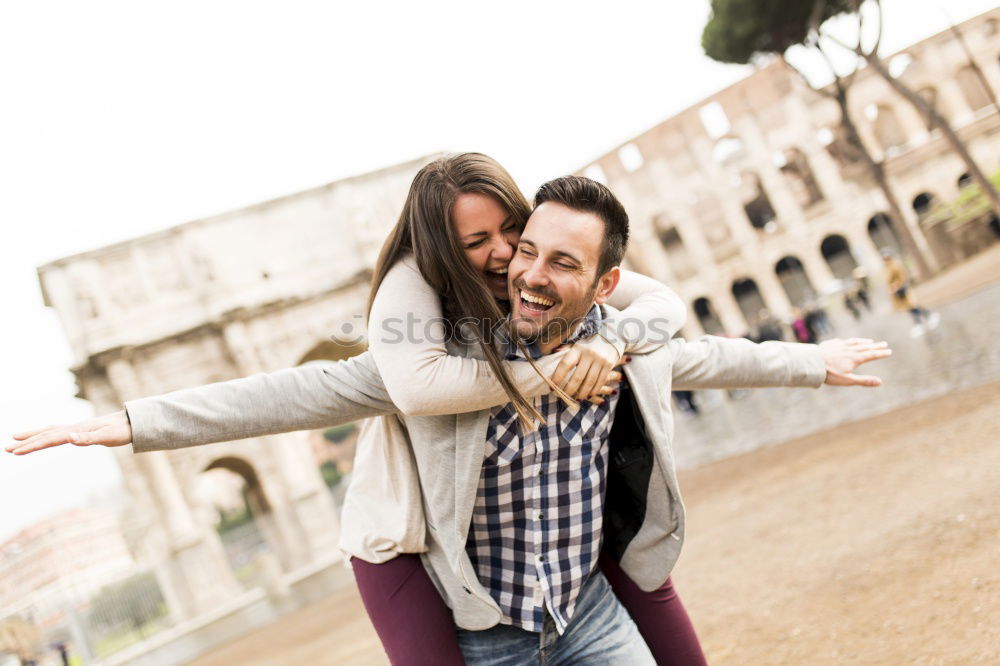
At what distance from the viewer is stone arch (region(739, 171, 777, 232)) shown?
32750 millimetres

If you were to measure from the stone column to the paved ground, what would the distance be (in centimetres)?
720

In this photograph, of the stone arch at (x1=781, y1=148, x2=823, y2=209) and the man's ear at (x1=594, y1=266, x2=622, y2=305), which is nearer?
the man's ear at (x1=594, y1=266, x2=622, y2=305)

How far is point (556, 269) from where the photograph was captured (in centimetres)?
182

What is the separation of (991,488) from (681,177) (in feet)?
95.8

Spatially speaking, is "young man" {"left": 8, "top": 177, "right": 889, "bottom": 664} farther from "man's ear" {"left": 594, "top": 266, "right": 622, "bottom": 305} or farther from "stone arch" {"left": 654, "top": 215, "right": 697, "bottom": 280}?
"stone arch" {"left": 654, "top": 215, "right": 697, "bottom": 280}

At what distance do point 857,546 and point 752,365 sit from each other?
8.75ft

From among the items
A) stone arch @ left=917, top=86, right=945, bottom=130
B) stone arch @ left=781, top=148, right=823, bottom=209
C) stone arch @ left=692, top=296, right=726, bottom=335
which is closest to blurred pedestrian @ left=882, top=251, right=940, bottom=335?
stone arch @ left=781, top=148, right=823, bottom=209

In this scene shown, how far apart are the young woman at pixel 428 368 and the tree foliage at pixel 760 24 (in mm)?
19718

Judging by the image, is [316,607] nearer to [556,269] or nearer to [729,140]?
[556,269]

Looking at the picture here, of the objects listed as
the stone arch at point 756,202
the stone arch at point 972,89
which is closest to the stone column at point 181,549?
the stone arch at point 756,202

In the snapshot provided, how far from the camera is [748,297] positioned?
3281 cm

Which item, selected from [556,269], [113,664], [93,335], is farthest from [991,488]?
[93,335]

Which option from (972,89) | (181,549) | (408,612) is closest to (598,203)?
(408,612)

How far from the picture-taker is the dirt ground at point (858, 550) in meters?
3.08
